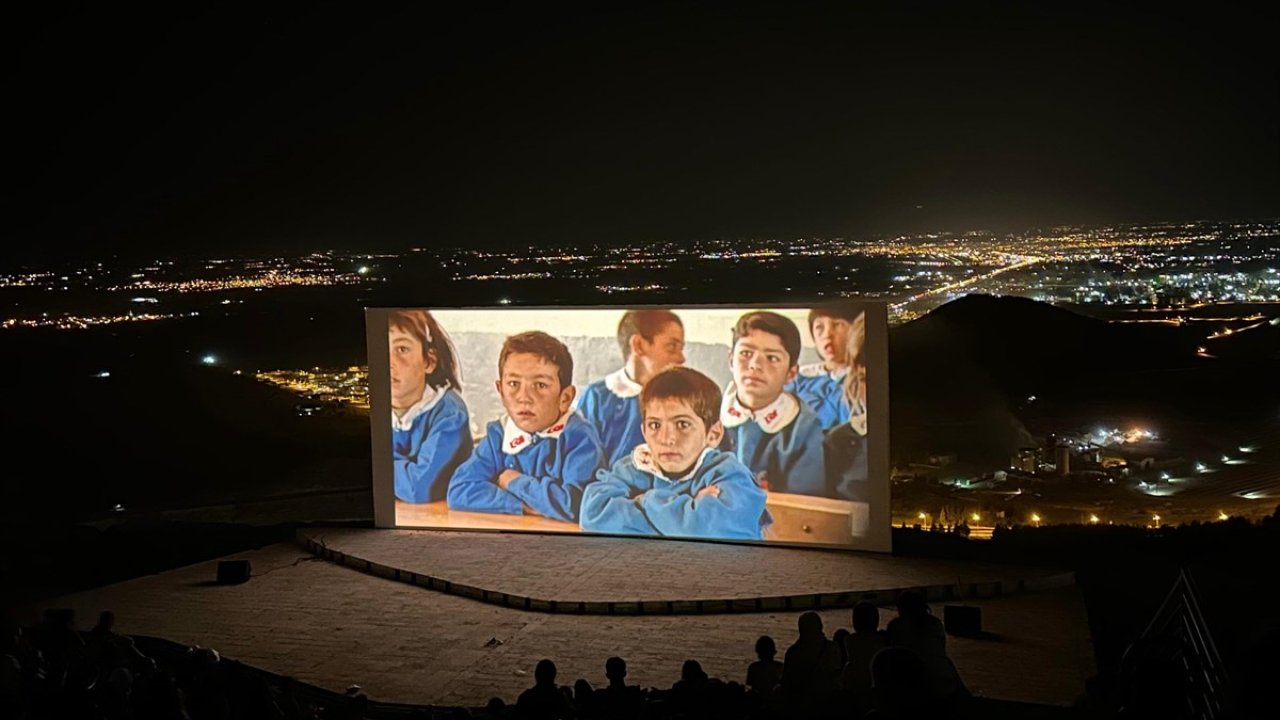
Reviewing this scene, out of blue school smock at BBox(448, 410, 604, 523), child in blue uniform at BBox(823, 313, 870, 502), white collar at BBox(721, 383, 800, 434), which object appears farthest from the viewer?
blue school smock at BBox(448, 410, 604, 523)

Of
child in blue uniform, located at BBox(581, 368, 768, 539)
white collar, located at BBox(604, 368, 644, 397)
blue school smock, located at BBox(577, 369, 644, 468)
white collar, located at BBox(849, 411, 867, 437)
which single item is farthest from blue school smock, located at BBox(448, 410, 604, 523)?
white collar, located at BBox(849, 411, 867, 437)

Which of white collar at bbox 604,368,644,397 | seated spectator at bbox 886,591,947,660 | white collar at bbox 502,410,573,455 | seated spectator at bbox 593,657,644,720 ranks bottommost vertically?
seated spectator at bbox 593,657,644,720

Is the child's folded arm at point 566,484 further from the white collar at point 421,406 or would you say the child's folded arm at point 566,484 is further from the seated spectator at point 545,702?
the seated spectator at point 545,702

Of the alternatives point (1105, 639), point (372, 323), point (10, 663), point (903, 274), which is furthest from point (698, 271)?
point (10, 663)

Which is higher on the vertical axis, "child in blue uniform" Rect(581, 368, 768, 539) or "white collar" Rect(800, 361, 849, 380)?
"white collar" Rect(800, 361, 849, 380)

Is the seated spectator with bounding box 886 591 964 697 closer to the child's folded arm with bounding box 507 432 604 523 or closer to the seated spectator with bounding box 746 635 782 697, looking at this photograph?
the seated spectator with bounding box 746 635 782 697

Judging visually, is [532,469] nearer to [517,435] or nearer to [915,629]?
[517,435]

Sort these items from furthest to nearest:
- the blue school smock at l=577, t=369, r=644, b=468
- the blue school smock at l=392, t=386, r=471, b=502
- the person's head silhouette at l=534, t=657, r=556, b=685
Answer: the blue school smock at l=392, t=386, r=471, b=502 < the blue school smock at l=577, t=369, r=644, b=468 < the person's head silhouette at l=534, t=657, r=556, b=685

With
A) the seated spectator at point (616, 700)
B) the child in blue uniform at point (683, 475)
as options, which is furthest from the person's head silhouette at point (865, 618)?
the child in blue uniform at point (683, 475)
